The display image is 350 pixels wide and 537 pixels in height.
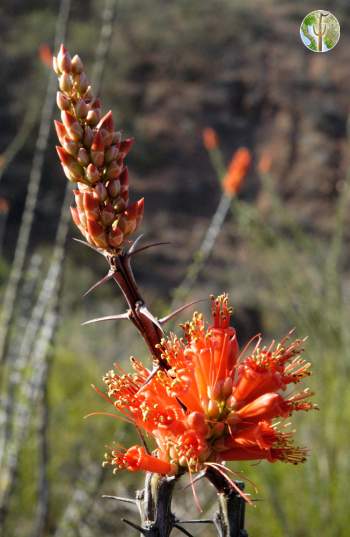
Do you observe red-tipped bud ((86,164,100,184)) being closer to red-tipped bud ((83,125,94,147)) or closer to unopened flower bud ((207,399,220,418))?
red-tipped bud ((83,125,94,147))

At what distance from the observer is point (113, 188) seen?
2.69 feet

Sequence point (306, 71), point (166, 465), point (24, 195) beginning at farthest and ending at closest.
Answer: point (306, 71) < point (24, 195) < point (166, 465)

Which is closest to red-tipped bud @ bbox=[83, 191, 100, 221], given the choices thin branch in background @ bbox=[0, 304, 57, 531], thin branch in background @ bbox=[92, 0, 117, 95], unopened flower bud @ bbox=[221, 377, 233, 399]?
unopened flower bud @ bbox=[221, 377, 233, 399]

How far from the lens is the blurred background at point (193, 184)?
13.2 feet

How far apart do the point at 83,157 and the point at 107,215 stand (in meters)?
0.07

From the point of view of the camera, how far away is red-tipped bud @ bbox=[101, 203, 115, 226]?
0.82 m

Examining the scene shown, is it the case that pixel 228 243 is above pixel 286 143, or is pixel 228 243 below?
below

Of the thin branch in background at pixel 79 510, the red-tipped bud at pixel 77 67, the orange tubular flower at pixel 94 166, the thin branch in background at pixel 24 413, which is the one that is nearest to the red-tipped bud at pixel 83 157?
the orange tubular flower at pixel 94 166

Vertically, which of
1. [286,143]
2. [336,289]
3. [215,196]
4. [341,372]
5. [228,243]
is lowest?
[341,372]

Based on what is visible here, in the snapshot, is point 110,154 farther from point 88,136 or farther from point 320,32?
point 320,32

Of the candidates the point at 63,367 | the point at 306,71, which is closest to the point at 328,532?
the point at 63,367

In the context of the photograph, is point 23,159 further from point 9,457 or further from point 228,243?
point 9,457

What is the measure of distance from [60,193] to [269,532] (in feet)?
36.6

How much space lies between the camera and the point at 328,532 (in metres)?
3.37
